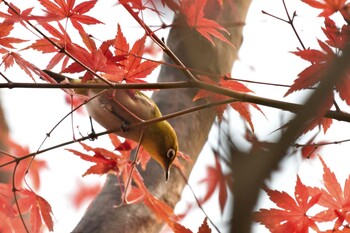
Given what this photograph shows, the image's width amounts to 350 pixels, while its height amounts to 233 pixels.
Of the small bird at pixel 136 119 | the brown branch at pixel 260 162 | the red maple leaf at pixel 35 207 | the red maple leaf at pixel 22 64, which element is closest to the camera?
the brown branch at pixel 260 162

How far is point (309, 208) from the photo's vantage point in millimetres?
1008

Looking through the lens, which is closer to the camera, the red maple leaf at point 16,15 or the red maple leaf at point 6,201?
the red maple leaf at point 16,15

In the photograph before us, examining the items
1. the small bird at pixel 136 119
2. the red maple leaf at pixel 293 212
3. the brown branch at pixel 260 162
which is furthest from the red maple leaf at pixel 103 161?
the brown branch at pixel 260 162

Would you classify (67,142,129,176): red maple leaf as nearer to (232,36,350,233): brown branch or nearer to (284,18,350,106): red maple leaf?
(284,18,350,106): red maple leaf

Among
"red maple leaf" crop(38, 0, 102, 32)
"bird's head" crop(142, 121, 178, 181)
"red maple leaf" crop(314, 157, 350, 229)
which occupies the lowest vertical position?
"red maple leaf" crop(314, 157, 350, 229)

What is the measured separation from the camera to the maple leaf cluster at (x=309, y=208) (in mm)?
→ 979

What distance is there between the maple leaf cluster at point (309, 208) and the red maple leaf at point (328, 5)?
0.98 ft

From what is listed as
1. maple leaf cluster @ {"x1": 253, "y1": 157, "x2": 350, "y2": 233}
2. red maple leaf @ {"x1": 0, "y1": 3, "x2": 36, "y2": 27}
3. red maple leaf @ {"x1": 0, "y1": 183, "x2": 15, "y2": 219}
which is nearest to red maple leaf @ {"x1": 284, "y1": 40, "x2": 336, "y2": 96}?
maple leaf cluster @ {"x1": 253, "y1": 157, "x2": 350, "y2": 233}

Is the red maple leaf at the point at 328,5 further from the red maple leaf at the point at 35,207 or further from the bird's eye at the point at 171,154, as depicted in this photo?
the red maple leaf at the point at 35,207

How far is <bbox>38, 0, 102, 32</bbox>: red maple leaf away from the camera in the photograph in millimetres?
1062

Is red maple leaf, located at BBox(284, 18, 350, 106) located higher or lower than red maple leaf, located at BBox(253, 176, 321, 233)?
higher

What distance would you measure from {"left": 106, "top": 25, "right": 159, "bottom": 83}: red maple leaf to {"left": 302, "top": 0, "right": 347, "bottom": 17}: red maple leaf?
1.19 feet

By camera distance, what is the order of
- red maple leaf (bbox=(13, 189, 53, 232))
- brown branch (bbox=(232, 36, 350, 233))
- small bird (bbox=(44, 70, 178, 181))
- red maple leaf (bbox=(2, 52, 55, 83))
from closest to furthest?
brown branch (bbox=(232, 36, 350, 233))
red maple leaf (bbox=(2, 52, 55, 83))
red maple leaf (bbox=(13, 189, 53, 232))
small bird (bbox=(44, 70, 178, 181))

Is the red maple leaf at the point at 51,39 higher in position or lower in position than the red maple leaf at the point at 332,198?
higher
